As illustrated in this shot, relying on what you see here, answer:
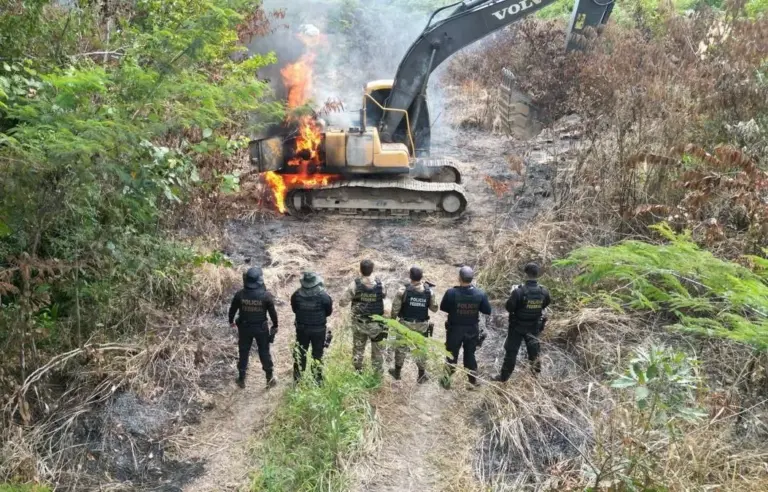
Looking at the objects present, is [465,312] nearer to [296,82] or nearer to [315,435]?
[315,435]

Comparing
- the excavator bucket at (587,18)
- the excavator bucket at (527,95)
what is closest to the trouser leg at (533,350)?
the excavator bucket at (527,95)

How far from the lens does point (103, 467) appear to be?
527 cm

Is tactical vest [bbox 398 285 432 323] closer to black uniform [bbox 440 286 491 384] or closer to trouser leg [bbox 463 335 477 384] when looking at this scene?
black uniform [bbox 440 286 491 384]

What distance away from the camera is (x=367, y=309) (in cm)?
648

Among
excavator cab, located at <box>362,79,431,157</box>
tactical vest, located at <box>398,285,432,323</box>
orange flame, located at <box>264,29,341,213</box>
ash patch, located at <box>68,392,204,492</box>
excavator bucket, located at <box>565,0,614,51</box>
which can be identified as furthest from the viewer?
excavator bucket, located at <box>565,0,614,51</box>

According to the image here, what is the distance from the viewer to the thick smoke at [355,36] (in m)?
18.3

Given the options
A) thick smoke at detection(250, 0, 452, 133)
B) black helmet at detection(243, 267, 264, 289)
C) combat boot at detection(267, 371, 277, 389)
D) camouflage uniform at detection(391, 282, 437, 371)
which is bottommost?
combat boot at detection(267, 371, 277, 389)

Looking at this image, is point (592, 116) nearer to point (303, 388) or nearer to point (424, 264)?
point (424, 264)

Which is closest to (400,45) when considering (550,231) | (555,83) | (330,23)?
(330,23)

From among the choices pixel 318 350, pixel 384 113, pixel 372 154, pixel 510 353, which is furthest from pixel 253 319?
pixel 384 113

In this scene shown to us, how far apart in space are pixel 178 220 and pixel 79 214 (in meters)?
3.11

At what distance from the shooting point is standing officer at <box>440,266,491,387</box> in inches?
248

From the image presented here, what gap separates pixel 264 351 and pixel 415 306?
67.9 inches

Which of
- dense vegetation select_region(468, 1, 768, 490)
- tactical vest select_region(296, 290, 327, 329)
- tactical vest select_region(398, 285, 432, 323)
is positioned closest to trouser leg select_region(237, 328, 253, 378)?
tactical vest select_region(296, 290, 327, 329)
